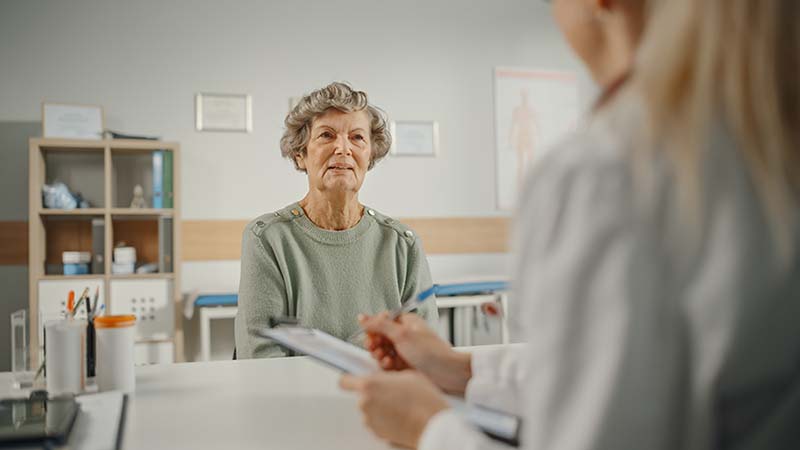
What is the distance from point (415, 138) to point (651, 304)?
4167 mm

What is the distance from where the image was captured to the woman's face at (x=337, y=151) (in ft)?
7.00

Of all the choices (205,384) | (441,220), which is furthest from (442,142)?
(205,384)

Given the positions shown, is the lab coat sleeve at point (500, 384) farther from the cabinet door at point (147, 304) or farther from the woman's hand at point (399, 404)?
the cabinet door at point (147, 304)

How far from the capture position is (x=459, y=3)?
473 centimetres

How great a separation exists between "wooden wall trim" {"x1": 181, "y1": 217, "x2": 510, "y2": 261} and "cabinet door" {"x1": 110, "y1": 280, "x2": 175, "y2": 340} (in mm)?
455

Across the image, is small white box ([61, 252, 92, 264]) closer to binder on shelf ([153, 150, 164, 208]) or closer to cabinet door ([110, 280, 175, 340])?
cabinet door ([110, 280, 175, 340])

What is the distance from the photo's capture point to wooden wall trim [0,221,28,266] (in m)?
3.91

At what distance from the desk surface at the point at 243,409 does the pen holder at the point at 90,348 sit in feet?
0.34

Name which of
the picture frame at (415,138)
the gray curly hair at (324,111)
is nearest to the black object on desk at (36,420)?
the gray curly hair at (324,111)

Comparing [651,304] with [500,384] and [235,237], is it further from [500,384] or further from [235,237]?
[235,237]

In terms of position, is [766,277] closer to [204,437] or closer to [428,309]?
[204,437]

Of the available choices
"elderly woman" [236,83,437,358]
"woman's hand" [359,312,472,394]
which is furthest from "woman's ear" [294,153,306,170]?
"woman's hand" [359,312,472,394]

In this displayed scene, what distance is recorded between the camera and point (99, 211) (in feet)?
11.9

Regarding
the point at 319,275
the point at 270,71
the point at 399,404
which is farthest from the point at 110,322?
the point at 270,71
